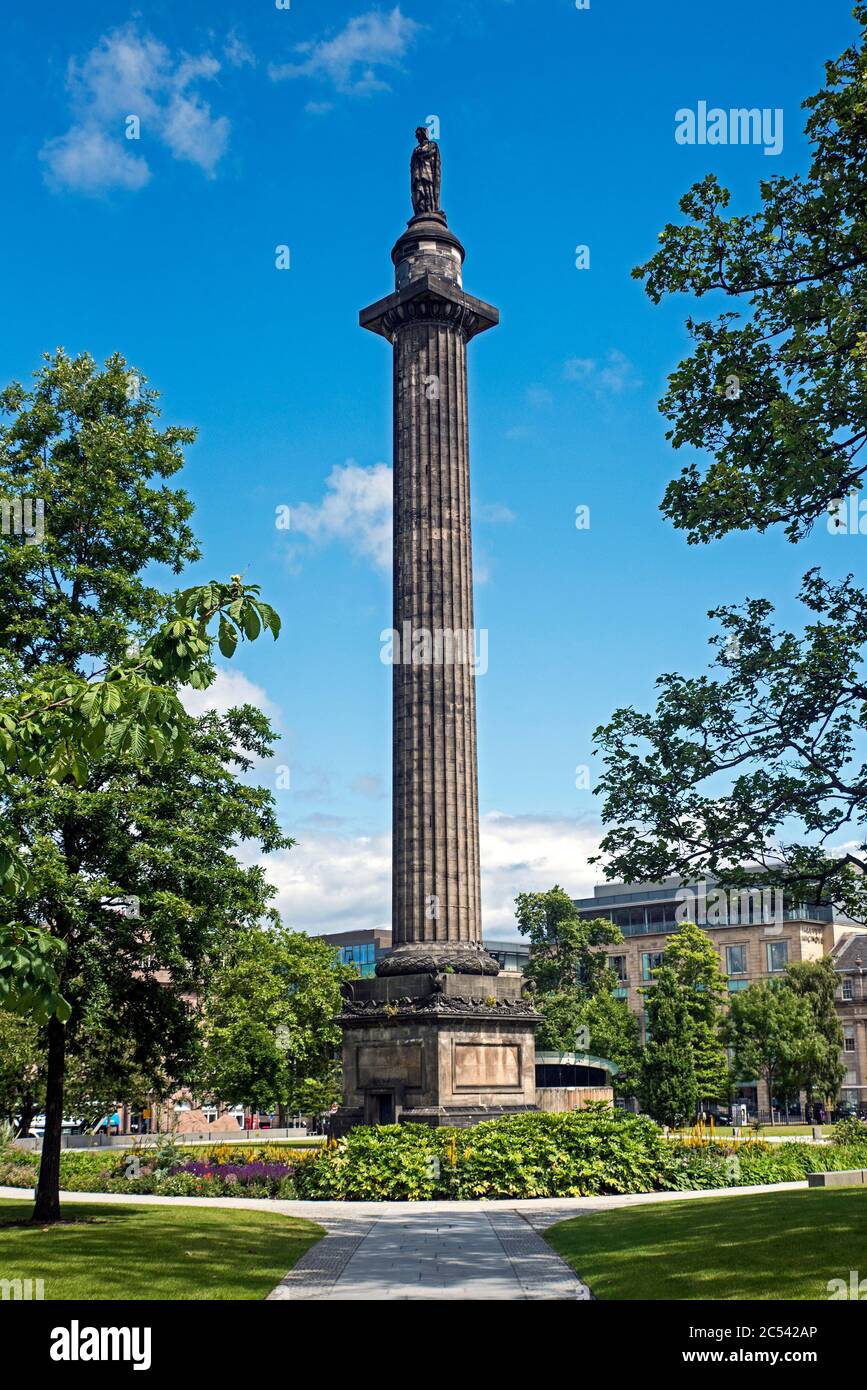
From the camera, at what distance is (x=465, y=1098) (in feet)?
117

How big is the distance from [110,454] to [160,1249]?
15.7 meters

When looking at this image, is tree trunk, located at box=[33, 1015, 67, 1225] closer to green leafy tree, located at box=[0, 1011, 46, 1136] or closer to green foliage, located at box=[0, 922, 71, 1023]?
green foliage, located at box=[0, 922, 71, 1023]

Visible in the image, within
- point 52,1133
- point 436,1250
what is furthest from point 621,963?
point 436,1250

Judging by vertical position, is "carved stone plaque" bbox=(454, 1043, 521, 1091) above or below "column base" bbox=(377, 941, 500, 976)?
below

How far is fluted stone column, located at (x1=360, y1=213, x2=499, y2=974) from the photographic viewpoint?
3906 cm

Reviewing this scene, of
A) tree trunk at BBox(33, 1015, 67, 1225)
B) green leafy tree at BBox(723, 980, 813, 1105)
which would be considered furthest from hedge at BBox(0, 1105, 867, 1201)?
green leafy tree at BBox(723, 980, 813, 1105)

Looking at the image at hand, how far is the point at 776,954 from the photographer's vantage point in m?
110

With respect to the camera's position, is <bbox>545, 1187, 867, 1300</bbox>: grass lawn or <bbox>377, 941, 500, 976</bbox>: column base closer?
<bbox>545, 1187, 867, 1300</bbox>: grass lawn

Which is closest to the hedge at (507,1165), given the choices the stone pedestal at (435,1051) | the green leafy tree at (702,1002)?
the stone pedestal at (435,1051)

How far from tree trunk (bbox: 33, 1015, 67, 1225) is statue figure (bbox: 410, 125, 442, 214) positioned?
112 ft

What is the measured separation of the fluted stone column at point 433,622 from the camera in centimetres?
3906

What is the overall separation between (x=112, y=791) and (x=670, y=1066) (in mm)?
46928

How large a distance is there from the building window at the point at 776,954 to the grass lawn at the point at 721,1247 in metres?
88.2
